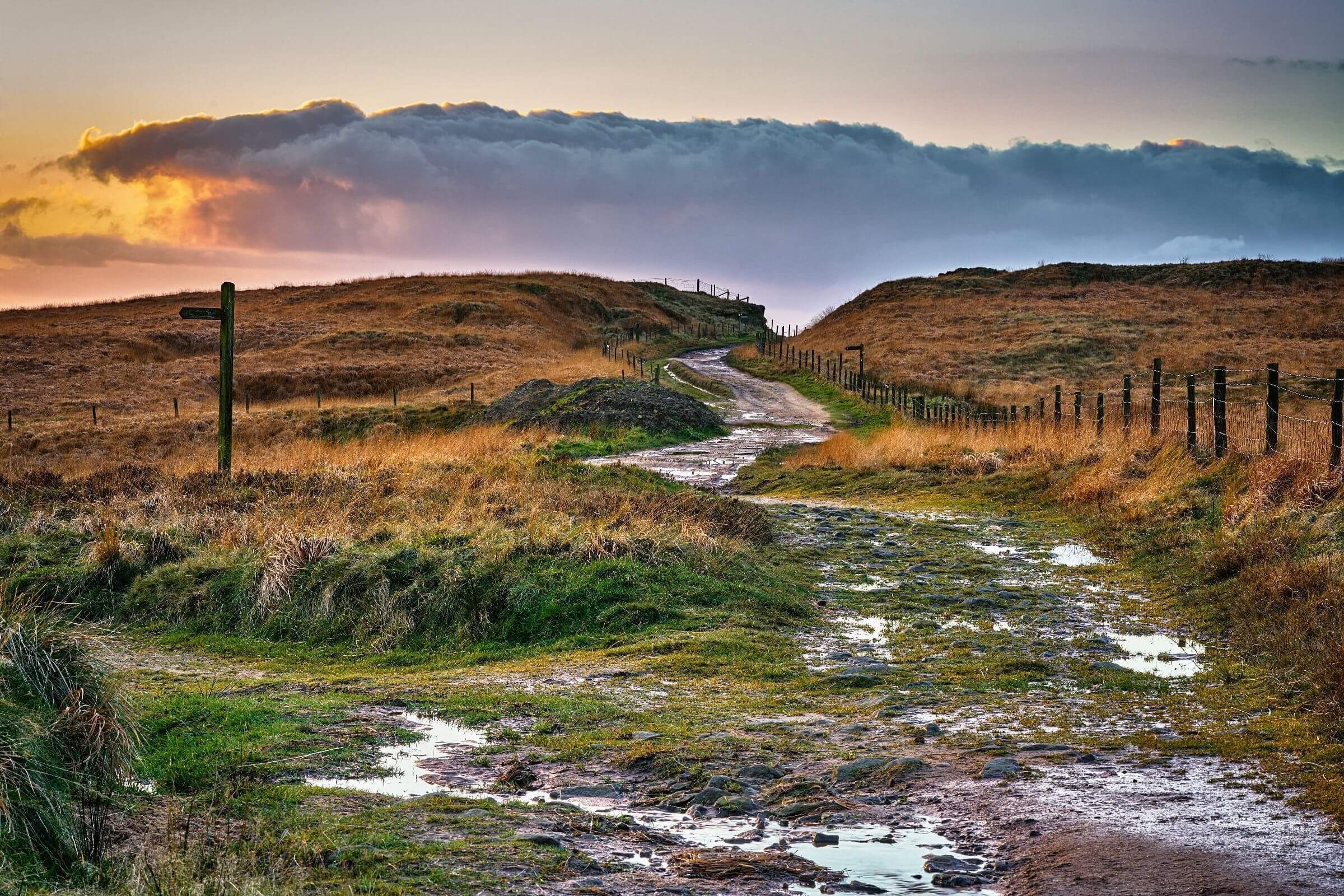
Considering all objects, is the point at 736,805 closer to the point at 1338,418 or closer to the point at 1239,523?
the point at 1239,523

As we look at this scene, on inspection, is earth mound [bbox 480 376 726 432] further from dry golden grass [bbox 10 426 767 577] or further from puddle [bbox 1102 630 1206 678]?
puddle [bbox 1102 630 1206 678]

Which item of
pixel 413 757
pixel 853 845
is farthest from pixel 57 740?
pixel 853 845

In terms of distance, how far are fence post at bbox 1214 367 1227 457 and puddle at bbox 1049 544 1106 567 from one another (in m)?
2.89

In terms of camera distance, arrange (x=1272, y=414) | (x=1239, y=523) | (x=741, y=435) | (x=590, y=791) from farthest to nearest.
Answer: (x=741, y=435) < (x=1272, y=414) < (x=1239, y=523) < (x=590, y=791)

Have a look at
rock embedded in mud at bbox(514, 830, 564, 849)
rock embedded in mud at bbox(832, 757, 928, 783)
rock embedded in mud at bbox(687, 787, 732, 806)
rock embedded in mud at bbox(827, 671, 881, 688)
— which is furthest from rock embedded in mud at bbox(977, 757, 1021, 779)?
rock embedded in mud at bbox(514, 830, 564, 849)

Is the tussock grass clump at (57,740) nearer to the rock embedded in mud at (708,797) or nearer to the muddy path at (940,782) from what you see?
the muddy path at (940,782)

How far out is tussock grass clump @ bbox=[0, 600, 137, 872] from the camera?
4.93 metres

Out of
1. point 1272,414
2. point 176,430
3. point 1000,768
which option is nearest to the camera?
point 1000,768

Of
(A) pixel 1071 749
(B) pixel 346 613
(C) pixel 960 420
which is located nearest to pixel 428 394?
(C) pixel 960 420

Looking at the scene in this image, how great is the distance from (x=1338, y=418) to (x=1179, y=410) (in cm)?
1151

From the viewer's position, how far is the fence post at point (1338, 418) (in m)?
13.7

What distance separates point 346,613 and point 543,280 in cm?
10824

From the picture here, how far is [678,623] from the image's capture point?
10719 millimetres

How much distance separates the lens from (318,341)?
72.1m
